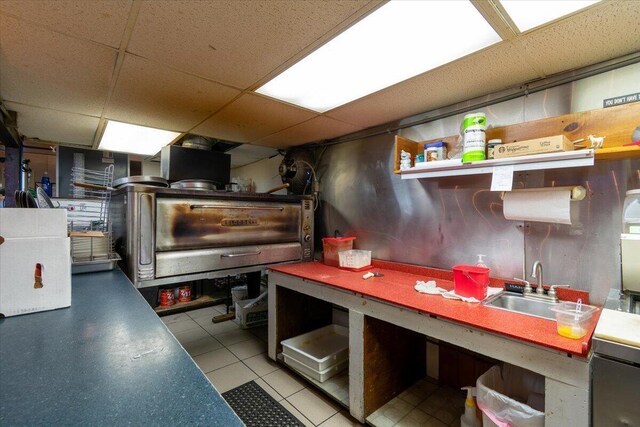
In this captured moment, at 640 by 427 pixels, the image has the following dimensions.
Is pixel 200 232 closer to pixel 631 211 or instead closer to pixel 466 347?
pixel 466 347

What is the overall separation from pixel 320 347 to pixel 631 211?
2239mm

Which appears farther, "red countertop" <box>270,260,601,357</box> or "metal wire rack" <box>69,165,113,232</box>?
"metal wire rack" <box>69,165,113,232</box>

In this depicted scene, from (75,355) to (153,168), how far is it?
4.52 meters

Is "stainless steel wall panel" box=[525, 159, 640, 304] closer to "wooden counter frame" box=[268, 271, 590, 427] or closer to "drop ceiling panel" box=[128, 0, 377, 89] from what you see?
"wooden counter frame" box=[268, 271, 590, 427]

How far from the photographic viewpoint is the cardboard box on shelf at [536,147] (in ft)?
4.55

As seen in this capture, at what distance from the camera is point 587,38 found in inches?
50.9

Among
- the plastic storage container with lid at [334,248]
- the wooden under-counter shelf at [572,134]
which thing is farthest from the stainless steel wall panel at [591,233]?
the plastic storage container with lid at [334,248]

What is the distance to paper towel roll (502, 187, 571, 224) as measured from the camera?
1499 mm

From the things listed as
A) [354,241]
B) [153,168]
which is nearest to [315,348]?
[354,241]

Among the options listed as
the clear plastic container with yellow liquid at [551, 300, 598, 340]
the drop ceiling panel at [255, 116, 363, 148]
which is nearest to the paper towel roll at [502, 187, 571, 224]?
the clear plastic container with yellow liquid at [551, 300, 598, 340]

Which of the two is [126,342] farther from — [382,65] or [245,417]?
[382,65]

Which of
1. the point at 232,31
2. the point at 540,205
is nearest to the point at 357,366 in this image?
the point at 540,205

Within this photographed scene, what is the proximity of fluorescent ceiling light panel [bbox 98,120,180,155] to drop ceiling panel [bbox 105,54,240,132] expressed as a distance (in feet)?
0.84

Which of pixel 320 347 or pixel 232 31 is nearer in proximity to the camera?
pixel 232 31
